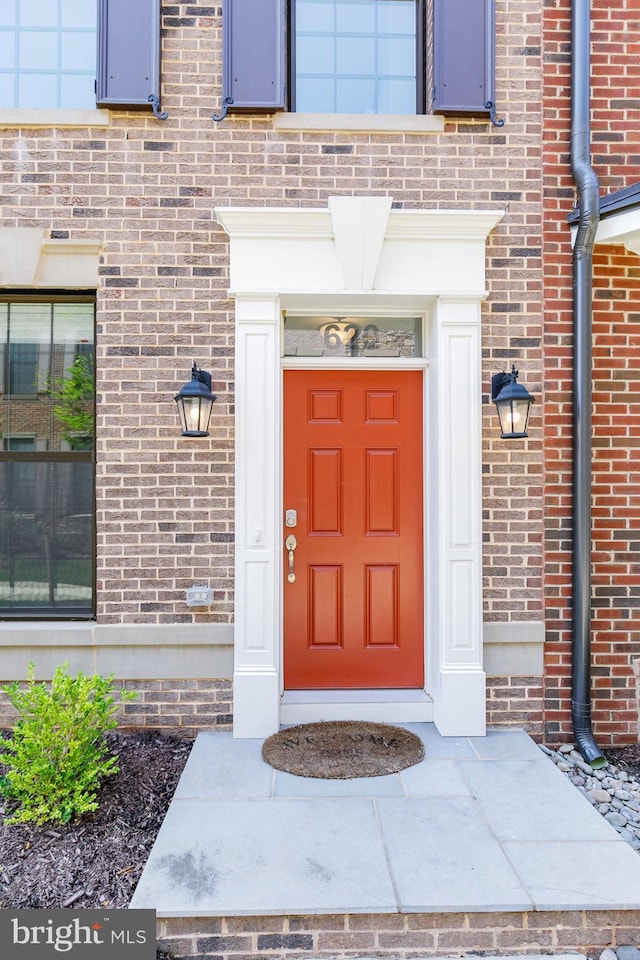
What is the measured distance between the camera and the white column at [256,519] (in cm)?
362

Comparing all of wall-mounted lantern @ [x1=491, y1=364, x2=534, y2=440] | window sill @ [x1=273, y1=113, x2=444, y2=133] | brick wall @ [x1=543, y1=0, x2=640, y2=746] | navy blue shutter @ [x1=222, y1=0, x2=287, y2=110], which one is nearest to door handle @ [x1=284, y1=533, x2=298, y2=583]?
wall-mounted lantern @ [x1=491, y1=364, x2=534, y2=440]

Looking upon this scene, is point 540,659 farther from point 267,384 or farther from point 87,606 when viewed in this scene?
point 87,606

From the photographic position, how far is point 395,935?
225 centimetres

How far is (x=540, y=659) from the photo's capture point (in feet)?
12.3

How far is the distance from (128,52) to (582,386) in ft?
11.5

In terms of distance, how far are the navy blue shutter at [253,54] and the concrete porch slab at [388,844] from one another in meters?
3.98

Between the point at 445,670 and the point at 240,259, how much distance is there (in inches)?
113

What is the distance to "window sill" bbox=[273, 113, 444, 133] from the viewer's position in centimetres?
372

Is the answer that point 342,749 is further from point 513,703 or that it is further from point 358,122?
point 358,122

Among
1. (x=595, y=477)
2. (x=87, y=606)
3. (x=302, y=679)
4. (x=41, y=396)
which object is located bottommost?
(x=302, y=679)

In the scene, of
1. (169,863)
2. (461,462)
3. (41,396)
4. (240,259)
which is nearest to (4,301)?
(41,396)

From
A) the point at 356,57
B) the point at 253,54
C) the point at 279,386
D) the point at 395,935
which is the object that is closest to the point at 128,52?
the point at 253,54

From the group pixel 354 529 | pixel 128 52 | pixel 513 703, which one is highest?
pixel 128 52

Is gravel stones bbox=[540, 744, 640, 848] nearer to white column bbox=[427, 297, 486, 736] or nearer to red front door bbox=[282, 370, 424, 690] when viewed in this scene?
white column bbox=[427, 297, 486, 736]
